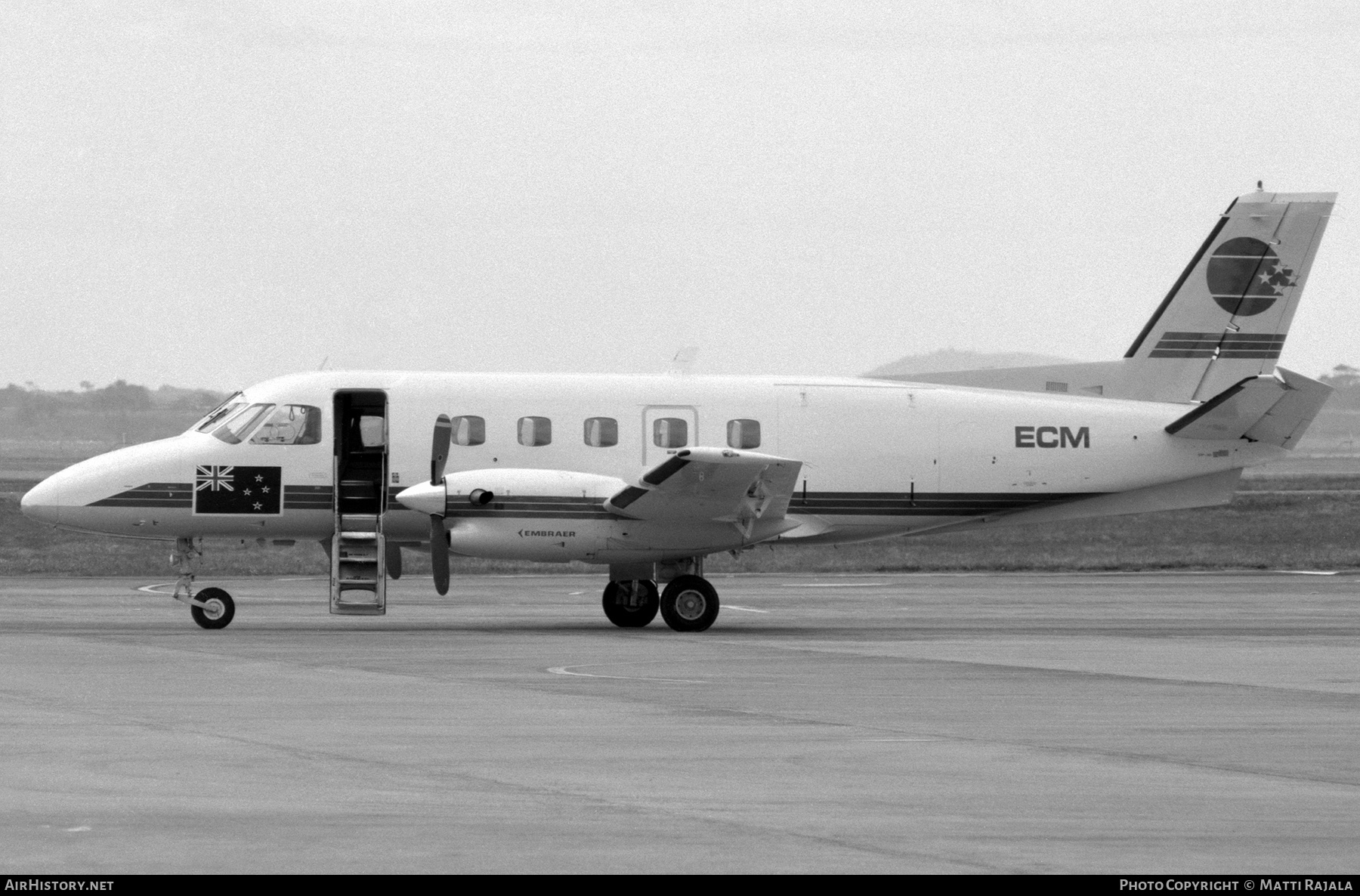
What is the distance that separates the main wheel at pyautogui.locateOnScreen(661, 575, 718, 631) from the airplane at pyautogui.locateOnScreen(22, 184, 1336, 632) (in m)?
0.03

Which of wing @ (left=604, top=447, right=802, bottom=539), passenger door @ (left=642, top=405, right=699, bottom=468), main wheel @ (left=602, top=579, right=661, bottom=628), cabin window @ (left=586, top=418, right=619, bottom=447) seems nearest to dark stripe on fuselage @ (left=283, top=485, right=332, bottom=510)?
cabin window @ (left=586, top=418, right=619, bottom=447)

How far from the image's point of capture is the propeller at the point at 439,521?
74.0 feet

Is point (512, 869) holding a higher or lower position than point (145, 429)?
lower

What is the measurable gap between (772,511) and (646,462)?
190cm

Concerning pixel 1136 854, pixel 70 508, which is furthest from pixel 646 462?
pixel 1136 854

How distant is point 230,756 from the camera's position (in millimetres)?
11344

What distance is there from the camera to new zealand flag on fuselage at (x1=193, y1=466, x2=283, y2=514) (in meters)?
23.3

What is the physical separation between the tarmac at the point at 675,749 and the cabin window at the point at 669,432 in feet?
8.57

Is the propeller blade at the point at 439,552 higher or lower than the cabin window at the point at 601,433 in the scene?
lower

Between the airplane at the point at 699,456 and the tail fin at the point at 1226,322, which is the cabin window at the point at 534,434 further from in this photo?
the tail fin at the point at 1226,322

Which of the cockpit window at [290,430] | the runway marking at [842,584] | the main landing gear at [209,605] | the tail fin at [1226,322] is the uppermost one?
the tail fin at [1226,322]

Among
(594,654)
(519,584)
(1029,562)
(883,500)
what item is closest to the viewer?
(594,654)

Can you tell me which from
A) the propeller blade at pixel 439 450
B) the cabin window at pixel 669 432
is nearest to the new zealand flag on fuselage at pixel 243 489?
the propeller blade at pixel 439 450

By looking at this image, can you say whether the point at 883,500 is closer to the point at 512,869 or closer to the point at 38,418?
the point at 512,869
